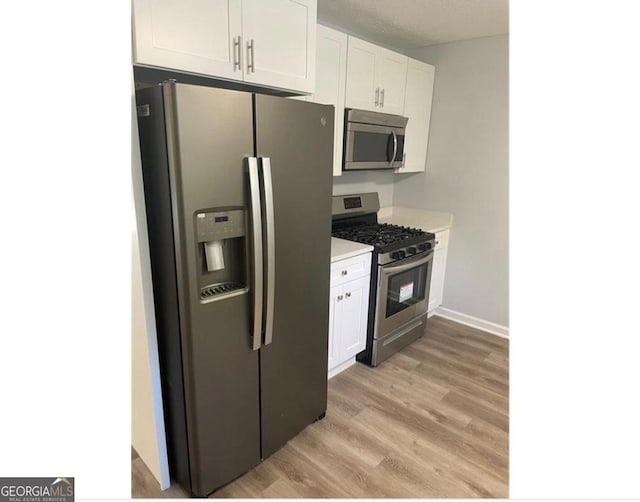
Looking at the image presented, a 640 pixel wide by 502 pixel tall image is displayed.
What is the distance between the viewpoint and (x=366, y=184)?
10.9 ft

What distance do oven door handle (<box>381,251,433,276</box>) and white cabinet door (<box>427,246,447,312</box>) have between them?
0.90ft

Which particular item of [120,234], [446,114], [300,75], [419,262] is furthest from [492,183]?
[120,234]

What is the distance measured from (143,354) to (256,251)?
2.08 feet

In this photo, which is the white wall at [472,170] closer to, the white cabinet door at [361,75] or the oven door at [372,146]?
the oven door at [372,146]

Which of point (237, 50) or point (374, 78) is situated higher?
point (374, 78)

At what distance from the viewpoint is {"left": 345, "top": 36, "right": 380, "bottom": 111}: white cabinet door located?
97.2 inches

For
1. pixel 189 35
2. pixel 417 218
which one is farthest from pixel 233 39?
pixel 417 218

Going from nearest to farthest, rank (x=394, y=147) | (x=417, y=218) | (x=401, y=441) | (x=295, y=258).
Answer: (x=295, y=258) → (x=401, y=441) → (x=394, y=147) → (x=417, y=218)

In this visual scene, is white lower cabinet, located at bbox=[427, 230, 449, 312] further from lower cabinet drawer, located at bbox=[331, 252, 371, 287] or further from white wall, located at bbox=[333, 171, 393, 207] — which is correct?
lower cabinet drawer, located at bbox=[331, 252, 371, 287]

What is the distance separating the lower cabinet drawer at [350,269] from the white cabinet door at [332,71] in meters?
0.70

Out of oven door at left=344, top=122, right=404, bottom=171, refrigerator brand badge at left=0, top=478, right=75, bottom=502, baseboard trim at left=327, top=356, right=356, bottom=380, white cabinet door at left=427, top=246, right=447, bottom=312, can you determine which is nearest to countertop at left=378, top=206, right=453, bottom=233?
white cabinet door at left=427, top=246, right=447, bottom=312

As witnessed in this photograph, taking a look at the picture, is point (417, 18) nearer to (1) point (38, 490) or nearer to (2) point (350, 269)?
(2) point (350, 269)

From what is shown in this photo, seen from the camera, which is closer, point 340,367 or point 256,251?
point 256,251
